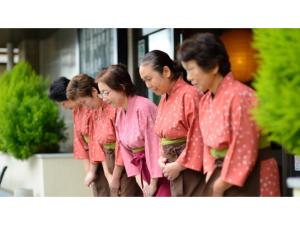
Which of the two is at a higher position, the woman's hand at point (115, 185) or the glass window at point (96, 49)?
the glass window at point (96, 49)

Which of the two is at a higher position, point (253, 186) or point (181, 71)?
point (181, 71)

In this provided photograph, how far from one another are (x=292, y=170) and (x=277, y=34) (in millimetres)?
2135

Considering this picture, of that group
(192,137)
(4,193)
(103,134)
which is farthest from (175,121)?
(4,193)

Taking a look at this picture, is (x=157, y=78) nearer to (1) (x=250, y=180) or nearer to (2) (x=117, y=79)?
(2) (x=117, y=79)

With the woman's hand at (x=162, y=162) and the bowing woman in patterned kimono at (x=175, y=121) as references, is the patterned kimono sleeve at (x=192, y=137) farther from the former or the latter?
the woman's hand at (x=162, y=162)

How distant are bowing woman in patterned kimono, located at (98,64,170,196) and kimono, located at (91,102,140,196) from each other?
0.87 ft

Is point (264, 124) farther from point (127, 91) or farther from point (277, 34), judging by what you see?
point (127, 91)

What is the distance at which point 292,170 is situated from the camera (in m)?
5.91

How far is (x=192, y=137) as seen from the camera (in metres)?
5.03

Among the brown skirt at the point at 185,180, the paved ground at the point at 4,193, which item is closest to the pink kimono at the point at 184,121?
the brown skirt at the point at 185,180

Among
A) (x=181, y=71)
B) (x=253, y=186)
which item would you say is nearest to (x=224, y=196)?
(x=253, y=186)

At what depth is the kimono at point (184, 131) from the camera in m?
5.03

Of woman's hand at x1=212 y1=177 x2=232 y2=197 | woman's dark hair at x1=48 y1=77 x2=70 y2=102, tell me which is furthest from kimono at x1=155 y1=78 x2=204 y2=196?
woman's dark hair at x1=48 y1=77 x2=70 y2=102

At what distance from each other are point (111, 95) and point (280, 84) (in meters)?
2.05
